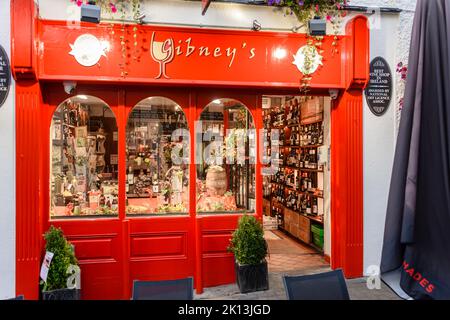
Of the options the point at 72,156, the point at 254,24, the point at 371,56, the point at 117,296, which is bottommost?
the point at 117,296

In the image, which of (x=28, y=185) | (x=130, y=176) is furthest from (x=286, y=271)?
(x=28, y=185)

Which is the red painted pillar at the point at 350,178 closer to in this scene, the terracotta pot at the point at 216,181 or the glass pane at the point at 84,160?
the terracotta pot at the point at 216,181

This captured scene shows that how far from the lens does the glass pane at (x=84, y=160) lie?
5.20 meters

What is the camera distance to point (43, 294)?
15.0ft

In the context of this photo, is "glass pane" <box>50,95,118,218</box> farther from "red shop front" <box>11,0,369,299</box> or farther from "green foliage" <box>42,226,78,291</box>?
"green foliage" <box>42,226,78,291</box>

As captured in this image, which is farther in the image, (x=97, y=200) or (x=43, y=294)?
(x=97, y=200)

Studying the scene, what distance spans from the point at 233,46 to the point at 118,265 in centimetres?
330

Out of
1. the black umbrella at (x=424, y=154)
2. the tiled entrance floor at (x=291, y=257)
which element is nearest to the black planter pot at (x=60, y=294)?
the tiled entrance floor at (x=291, y=257)

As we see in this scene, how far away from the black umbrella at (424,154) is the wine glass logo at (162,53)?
303 centimetres

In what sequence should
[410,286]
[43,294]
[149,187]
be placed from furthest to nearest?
[149,187] < [43,294] < [410,286]

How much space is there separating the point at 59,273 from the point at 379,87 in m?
4.89

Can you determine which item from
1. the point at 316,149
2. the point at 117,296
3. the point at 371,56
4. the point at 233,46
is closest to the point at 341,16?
the point at 371,56

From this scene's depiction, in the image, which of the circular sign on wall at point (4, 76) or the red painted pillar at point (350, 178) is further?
the red painted pillar at point (350, 178)

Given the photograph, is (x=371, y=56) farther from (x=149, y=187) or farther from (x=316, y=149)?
(x=149, y=187)
